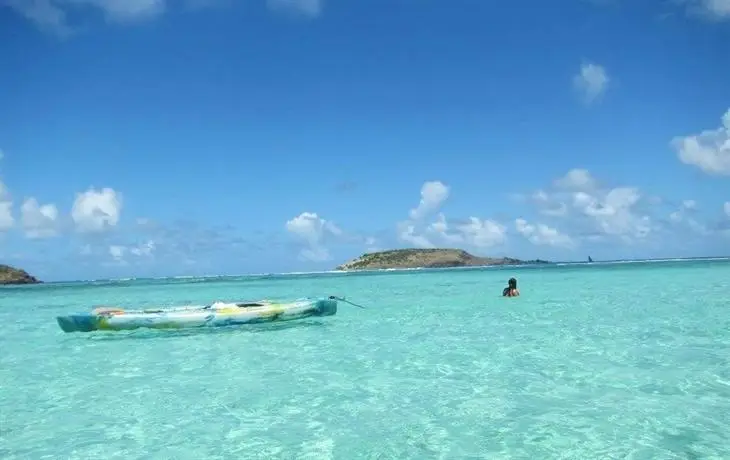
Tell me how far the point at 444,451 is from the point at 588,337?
11336mm

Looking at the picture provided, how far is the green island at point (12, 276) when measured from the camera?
146000 mm

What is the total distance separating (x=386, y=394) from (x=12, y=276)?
164 meters

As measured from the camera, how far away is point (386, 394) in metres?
11.8

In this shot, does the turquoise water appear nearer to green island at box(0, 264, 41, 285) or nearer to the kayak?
the kayak

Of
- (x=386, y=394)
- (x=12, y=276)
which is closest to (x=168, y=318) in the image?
(x=386, y=394)

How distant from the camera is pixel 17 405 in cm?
1244

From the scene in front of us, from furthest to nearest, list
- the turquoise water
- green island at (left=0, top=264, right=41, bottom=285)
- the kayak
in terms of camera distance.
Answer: green island at (left=0, top=264, right=41, bottom=285)
the kayak
the turquoise water

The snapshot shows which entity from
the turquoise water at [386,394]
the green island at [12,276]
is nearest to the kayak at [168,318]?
the turquoise water at [386,394]

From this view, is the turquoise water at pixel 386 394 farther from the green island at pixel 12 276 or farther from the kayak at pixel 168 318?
the green island at pixel 12 276

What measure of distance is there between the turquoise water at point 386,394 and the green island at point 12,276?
146 meters

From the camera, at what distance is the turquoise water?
8844 mm

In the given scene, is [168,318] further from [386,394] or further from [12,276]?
[12,276]

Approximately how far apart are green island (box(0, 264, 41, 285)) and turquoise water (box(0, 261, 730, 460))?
146m

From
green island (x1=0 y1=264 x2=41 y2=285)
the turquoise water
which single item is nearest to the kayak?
the turquoise water
